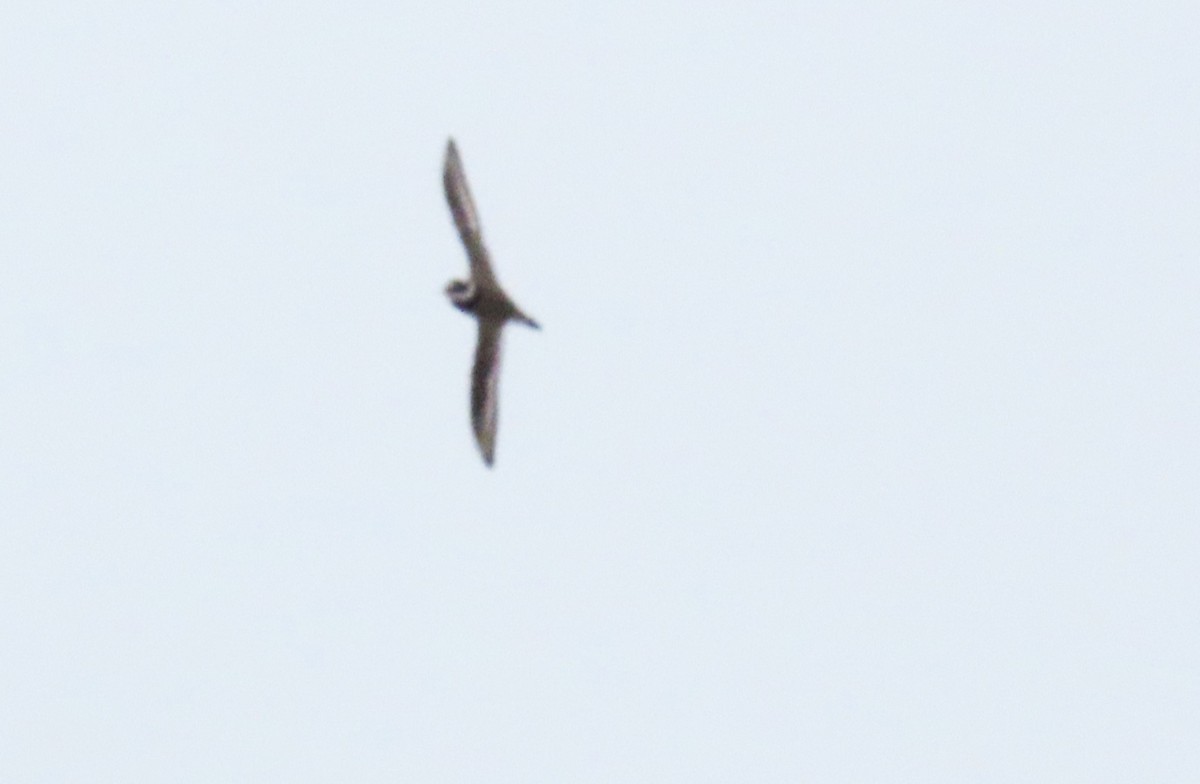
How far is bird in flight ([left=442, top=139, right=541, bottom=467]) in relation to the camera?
4203 centimetres

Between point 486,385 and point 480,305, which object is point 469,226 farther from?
point 486,385

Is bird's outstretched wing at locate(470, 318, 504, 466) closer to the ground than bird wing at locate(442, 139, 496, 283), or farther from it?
closer to the ground

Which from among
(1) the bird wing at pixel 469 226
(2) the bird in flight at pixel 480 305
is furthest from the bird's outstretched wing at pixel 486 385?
(1) the bird wing at pixel 469 226

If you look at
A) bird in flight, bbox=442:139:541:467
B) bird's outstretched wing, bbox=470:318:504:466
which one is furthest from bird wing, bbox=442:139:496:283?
bird's outstretched wing, bbox=470:318:504:466

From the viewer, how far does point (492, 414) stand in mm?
42875

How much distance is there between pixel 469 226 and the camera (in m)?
42.0

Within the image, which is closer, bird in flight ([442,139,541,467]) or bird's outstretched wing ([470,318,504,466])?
bird in flight ([442,139,541,467])

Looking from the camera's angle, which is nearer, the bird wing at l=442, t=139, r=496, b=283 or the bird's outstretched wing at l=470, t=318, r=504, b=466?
the bird wing at l=442, t=139, r=496, b=283

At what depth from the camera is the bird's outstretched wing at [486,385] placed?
140 feet

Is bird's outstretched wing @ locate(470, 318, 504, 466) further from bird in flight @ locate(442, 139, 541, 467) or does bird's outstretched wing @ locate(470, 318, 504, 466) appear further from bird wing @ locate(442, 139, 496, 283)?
bird wing @ locate(442, 139, 496, 283)

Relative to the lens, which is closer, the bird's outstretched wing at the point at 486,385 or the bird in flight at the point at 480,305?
the bird in flight at the point at 480,305

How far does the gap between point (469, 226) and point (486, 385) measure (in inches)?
85.8

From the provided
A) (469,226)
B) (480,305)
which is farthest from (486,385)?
(469,226)

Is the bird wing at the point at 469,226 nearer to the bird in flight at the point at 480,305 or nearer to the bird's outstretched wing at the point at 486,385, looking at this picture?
the bird in flight at the point at 480,305
